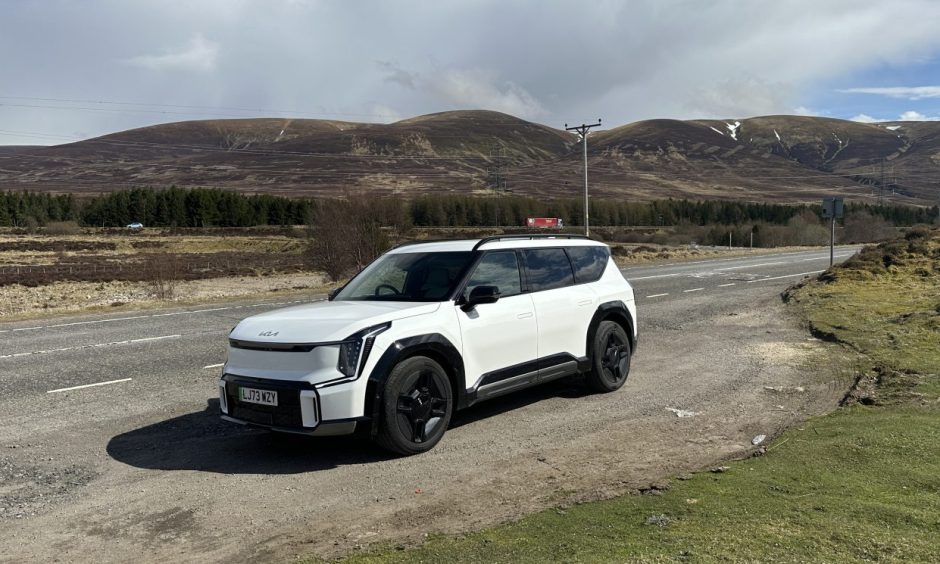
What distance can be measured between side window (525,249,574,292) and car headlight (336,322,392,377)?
2.14m

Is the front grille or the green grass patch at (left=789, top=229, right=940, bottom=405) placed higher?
the front grille

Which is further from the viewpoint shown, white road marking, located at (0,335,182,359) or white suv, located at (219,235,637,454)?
white road marking, located at (0,335,182,359)

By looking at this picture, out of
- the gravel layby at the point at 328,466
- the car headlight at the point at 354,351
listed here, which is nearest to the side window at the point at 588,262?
the gravel layby at the point at 328,466

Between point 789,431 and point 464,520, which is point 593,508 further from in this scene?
point 789,431

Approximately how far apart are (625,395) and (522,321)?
1.87 metres

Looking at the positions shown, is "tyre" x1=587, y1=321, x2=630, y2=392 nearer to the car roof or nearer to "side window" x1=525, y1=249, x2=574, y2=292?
"side window" x1=525, y1=249, x2=574, y2=292

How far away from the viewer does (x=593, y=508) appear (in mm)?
4395

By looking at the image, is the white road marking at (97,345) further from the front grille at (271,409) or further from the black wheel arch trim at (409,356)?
the black wheel arch trim at (409,356)

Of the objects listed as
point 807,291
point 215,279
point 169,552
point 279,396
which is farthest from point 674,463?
point 215,279

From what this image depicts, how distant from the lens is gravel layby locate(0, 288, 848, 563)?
4.29 metres

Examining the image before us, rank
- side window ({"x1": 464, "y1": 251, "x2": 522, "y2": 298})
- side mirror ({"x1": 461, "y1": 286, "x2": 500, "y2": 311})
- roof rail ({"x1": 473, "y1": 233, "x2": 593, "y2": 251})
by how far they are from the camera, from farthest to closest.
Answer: roof rail ({"x1": 473, "y1": 233, "x2": 593, "y2": 251}), side window ({"x1": 464, "y1": 251, "x2": 522, "y2": 298}), side mirror ({"x1": 461, "y1": 286, "x2": 500, "y2": 311})

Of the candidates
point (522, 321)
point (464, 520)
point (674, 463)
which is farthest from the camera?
point (522, 321)

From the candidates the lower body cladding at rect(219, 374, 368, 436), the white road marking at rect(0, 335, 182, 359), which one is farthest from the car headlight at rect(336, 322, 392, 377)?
the white road marking at rect(0, 335, 182, 359)

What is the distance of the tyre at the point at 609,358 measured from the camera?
7.68m
